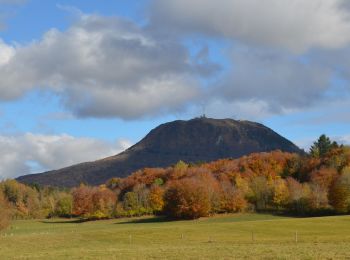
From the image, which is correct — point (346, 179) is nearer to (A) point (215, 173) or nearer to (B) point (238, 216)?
(B) point (238, 216)

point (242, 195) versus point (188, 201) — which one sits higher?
point (242, 195)

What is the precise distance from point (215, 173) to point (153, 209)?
108 ft

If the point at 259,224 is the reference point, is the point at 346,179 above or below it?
above

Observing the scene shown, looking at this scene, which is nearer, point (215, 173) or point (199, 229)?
point (199, 229)

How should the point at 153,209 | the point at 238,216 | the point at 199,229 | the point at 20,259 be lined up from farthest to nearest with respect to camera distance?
the point at 153,209 < the point at 238,216 < the point at 199,229 < the point at 20,259

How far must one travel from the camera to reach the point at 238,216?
145 metres

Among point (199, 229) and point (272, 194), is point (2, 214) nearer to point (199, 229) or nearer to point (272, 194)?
point (199, 229)

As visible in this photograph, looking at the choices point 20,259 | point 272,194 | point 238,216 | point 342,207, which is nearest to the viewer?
point 20,259

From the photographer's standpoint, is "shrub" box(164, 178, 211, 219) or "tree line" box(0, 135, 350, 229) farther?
"shrub" box(164, 178, 211, 219)

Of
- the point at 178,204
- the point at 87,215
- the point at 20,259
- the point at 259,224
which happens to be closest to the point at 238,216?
the point at 178,204

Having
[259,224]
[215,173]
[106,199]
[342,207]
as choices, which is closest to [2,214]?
[259,224]

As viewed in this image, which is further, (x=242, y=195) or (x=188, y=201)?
(x=242, y=195)

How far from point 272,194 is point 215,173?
40.8 metres

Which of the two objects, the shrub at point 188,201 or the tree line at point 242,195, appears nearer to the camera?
the tree line at point 242,195
